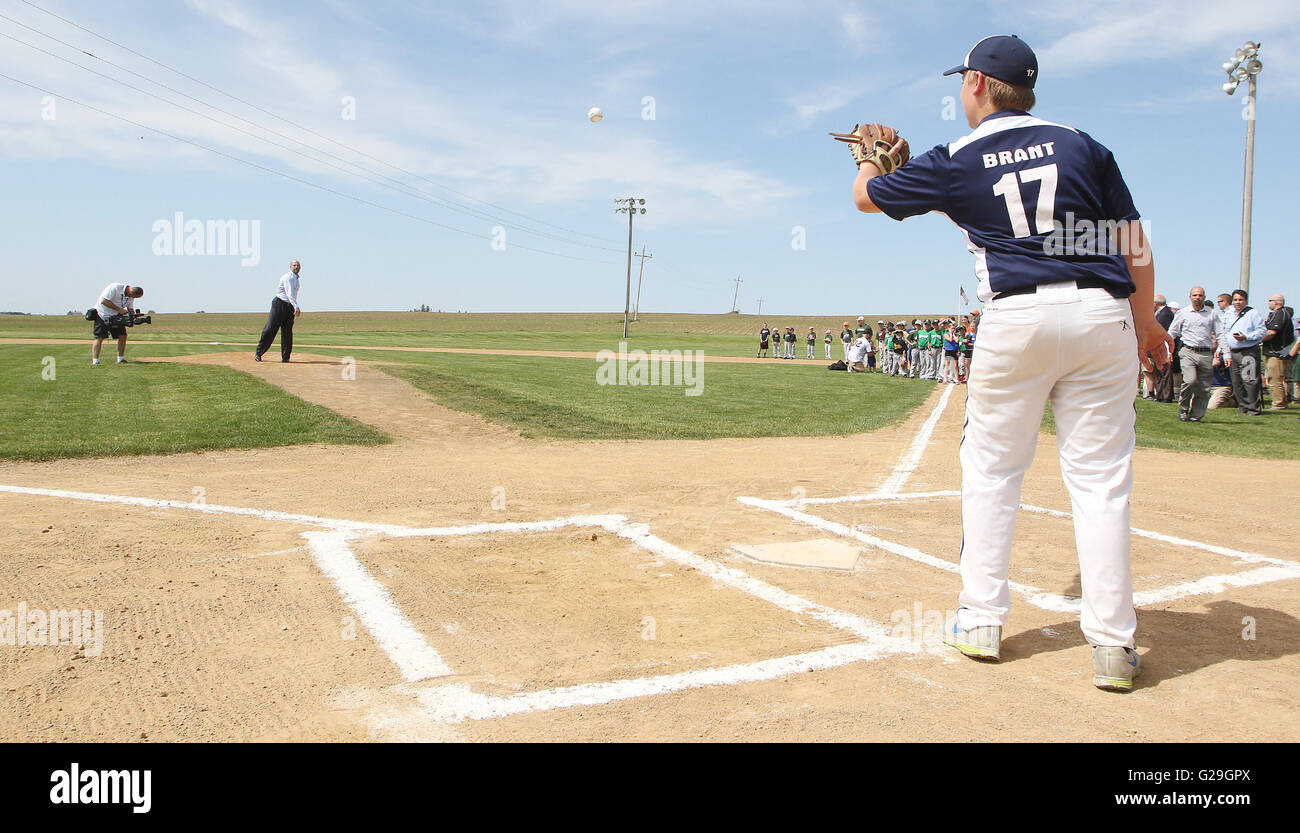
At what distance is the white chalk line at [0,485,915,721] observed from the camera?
9.49ft

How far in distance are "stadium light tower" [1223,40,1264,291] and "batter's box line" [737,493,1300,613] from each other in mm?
18239

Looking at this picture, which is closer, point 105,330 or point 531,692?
point 531,692

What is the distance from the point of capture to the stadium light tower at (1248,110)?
1909cm

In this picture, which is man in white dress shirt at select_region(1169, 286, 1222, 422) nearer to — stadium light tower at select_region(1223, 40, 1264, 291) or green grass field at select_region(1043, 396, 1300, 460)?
green grass field at select_region(1043, 396, 1300, 460)

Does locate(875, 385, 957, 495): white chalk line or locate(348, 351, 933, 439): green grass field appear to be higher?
locate(348, 351, 933, 439): green grass field

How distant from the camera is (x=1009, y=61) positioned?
341cm

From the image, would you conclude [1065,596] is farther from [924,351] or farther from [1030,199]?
[924,351]

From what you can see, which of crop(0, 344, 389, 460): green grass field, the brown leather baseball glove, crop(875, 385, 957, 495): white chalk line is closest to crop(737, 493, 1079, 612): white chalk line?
crop(875, 385, 957, 495): white chalk line

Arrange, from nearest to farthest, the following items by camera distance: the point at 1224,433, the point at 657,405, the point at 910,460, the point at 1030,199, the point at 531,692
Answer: the point at 531,692
the point at 1030,199
the point at 910,460
the point at 1224,433
the point at 657,405

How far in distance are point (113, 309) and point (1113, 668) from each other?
17.7m

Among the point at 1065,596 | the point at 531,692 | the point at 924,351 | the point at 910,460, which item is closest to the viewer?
the point at 531,692

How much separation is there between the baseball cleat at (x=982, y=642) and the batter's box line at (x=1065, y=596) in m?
0.69

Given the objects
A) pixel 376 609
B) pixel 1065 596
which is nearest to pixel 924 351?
pixel 1065 596
